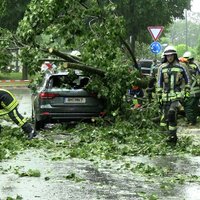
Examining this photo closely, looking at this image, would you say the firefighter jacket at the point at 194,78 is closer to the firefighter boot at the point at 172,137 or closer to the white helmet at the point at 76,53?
the white helmet at the point at 76,53

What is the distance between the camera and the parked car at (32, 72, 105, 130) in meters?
14.0

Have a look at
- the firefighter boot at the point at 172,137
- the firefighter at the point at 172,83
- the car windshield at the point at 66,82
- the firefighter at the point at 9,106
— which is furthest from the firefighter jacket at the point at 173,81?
the car windshield at the point at 66,82

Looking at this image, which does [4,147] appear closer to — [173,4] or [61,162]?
[61,162]

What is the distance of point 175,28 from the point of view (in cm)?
16788

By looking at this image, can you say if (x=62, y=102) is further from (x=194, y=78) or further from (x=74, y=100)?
(x=194, y=78)

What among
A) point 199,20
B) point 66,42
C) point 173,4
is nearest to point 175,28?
point 199,20

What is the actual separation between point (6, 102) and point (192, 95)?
19.7ft

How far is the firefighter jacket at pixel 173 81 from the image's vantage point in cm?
1120

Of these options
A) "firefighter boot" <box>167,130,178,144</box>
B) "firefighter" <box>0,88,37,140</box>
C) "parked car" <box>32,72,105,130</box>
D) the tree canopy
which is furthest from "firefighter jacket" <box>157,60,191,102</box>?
"parked car" <box>32,72,105,130</box>

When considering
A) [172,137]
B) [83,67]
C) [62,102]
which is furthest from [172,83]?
[62,102]

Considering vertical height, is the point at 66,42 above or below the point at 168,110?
above

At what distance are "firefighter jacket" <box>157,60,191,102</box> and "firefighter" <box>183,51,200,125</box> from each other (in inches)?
137

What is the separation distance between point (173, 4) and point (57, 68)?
33.7 meters

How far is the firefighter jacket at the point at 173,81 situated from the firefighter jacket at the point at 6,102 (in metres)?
2.76
